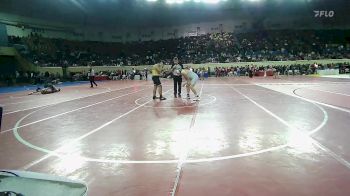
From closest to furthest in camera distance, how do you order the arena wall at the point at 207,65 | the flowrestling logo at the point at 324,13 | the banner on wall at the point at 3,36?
1. the banner on wall at the point at 3,36
2. the arena wall at the point at 207,65
3. the flowrestling logo at the point at 324,13

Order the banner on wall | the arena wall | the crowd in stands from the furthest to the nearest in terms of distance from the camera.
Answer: the crowd in stands < the arena wall < the banner on wall

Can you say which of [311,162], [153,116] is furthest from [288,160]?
[153,116]

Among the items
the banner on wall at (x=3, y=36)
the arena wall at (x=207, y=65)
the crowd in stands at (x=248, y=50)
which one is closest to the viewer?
the banner on wall at (x=3, y=36)

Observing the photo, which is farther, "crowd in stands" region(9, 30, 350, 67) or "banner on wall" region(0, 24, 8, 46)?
"crowd in stands" region(9, 30, 350, 67)

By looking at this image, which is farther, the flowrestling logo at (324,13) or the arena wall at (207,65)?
the flowrestling logo at (324,13)

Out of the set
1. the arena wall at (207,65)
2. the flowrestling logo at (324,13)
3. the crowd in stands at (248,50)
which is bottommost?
the arena wall at (207,65)

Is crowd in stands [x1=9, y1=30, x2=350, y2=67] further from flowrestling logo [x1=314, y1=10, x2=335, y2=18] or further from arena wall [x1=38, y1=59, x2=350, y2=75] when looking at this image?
flowrestling logo [x1=314, y1=10, x2=335, y2=18]

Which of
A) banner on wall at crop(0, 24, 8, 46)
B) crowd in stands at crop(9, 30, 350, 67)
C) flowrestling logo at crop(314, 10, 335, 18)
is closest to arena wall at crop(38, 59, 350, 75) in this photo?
crowd in stands at crop(9, 30, 350, 67)

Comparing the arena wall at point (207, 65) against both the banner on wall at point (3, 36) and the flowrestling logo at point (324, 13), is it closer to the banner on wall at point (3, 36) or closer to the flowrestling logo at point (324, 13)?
the banner on wall at point (3, 36)

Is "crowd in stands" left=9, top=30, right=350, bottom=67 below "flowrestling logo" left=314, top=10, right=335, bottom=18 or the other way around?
below

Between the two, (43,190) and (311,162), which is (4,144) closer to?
(43,190)

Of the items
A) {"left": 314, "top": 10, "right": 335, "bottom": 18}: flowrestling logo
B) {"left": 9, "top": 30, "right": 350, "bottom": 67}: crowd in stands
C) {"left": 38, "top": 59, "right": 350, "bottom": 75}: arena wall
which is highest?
{"left": 314, "top": 10, "right": 335, "bottom": 18}: flowrestling logo

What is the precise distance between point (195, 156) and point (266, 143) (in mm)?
1680

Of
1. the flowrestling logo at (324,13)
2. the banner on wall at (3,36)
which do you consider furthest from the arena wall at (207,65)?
the flowrestling logo at (324,13)
